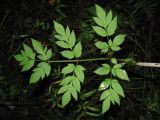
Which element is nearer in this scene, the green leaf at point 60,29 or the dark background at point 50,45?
the green leaf at point 60,29

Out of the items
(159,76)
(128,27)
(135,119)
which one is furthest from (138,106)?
(128,27)

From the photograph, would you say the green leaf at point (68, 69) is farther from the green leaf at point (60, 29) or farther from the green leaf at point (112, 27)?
the green leaf at point (112, 27)

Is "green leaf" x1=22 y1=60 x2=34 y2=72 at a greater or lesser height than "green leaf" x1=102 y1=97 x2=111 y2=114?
greater

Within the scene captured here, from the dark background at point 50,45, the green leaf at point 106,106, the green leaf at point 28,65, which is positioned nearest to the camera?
the green leaf at point 106,106

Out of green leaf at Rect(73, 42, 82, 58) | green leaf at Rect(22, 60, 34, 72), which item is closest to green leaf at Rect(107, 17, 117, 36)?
green leaf at Rect(73, 42, 82, 58)

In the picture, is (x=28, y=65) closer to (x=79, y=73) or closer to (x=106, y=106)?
(x=79, y=73)

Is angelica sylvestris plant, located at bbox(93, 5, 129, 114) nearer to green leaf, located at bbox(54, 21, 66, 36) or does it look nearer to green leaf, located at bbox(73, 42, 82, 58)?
green leaf, located at bbox(73, 42, 82, 58)

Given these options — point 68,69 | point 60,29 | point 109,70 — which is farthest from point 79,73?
point 60,29

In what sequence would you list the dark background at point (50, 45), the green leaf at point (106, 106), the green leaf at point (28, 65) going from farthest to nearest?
the dark background at point (50, 45) → the green leaf at point (28, 65) → the green leaf at point (106, 106)

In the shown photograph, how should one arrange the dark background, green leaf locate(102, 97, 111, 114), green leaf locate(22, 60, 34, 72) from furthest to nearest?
the dark background → green leaf locate(22, 60, 34, 72) → green leaf locate(102, 97, 111, 114)

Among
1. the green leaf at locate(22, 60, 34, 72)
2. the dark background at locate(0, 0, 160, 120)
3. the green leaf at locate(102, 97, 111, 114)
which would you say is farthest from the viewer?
the dark background at locate(0, 0, 160, 120)

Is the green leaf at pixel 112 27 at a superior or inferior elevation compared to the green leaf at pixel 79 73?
superior

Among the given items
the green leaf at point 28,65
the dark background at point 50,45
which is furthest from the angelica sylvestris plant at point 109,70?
the dark background at point 50,45
